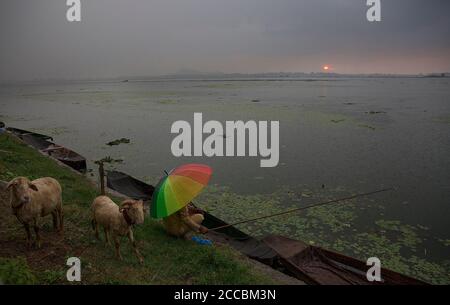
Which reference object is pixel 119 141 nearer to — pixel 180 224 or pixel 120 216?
pixel 180 224

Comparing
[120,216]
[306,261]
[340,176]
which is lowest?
[306,261]

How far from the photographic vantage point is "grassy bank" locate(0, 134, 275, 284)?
6.01m

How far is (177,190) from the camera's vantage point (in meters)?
7.38

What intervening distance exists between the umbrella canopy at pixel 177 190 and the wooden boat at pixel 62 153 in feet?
39.0

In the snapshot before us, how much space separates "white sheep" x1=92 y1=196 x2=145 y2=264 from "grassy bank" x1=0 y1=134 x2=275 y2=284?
0.46m

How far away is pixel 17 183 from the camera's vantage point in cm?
606

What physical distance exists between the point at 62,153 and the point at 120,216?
14836 mm

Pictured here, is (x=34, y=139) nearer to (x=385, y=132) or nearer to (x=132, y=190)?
(x=132, y=190)

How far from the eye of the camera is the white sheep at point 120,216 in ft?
20.6

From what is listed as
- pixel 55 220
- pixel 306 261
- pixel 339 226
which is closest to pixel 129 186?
pixel 55 220

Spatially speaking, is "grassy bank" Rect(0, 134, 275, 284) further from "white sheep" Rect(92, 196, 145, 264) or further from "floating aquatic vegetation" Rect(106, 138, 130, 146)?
"floating aquatic vegetation" Rect(106, 138, 130, 146)

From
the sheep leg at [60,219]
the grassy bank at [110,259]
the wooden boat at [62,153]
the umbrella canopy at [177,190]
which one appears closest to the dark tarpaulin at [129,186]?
the wooden boat at [62,153]

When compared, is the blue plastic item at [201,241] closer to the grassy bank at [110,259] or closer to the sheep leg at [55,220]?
the grassy bank at [110,259]
